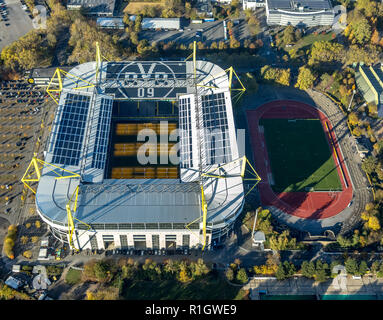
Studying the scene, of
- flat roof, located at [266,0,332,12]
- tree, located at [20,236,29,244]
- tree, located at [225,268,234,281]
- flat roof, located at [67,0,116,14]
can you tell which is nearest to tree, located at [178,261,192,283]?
tree, located at [225,268,234,281]

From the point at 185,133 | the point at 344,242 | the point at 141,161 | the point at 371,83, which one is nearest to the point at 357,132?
the point at 371,83

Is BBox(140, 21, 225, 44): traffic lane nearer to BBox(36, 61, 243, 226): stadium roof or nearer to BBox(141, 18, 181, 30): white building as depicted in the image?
BBox(141, 18, 181, 30): white building

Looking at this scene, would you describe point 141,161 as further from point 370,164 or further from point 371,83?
point 371,83

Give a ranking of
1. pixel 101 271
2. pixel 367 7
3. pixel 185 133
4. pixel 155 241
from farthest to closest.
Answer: pixel 367 7 → pixel 185 133 → pixel 155 241 → pixel 101 271

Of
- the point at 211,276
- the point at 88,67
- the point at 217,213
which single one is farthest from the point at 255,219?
the point at 88,67

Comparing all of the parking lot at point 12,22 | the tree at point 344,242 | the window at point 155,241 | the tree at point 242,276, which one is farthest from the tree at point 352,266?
the parking lot at point 12,22

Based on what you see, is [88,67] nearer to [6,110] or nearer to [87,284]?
[6,110]
